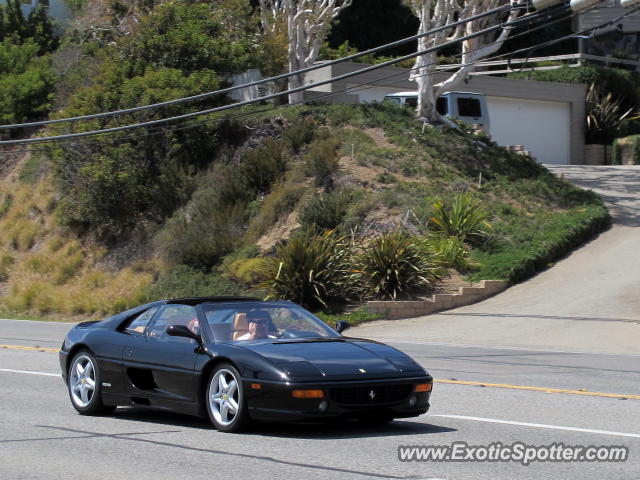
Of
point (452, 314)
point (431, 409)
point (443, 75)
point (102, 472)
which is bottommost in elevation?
point (452, 314)

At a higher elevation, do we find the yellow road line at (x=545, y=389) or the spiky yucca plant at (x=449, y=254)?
the yellow road line at (x=545, y=389)

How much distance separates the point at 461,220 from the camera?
26906mm

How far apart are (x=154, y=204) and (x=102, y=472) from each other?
1051 inches

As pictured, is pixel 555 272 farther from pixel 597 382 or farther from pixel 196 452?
pixel 196 452

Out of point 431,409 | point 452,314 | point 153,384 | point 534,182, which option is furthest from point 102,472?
point 534,182

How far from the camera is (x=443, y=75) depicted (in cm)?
4175

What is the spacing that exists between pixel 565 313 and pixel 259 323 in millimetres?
14615

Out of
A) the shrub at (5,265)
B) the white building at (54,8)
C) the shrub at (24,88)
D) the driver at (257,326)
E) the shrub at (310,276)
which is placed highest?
the white building at (54,8)

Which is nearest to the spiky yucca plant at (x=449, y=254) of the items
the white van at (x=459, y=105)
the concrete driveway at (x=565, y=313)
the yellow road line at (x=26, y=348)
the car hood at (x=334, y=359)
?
the concrete driveway at (x=565, y=313)

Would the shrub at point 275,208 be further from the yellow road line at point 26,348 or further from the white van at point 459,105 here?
the yellow road line at point 26,348

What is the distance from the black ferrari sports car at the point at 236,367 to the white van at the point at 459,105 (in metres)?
25.8

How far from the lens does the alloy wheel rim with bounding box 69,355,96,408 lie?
10.1 m

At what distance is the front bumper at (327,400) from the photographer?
26.6ft

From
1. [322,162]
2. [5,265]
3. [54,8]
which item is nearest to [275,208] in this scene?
[322,162]
